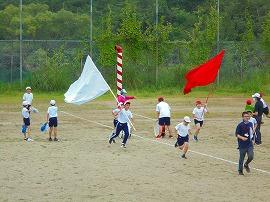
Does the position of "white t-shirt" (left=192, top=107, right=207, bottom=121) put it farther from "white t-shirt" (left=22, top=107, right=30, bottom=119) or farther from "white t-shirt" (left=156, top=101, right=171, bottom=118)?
"white t-shirt" (left=22, top=107, right=30, bottom=119)

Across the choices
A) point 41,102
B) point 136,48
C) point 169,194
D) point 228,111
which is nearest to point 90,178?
point 169,194

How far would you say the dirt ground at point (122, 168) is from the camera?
15422mm

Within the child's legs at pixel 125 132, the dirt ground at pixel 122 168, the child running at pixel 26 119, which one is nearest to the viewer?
the dirt ground at pixel 122 168

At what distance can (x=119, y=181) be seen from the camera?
1697 centimetres

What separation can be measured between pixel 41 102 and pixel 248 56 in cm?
1883

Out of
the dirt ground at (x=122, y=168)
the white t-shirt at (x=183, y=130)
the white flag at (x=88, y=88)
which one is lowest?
the dirt ground at (x=122, y=168)

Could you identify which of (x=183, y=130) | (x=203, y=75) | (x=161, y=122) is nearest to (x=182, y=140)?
(x=183, y=130)

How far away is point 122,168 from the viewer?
18984mm

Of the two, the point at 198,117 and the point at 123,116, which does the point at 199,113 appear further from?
the point at 123,116

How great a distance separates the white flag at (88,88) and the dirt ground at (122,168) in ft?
5.17

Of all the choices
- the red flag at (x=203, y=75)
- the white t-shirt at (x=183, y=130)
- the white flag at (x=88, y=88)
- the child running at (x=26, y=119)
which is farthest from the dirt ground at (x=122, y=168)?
the red flag at (x=203, y=75)

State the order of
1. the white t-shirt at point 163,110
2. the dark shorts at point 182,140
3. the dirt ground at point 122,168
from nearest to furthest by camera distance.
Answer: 1. the dirt ground at point 122,168
2. the dark shorts at point 182,140
3. the white t-shirt at point 163,110

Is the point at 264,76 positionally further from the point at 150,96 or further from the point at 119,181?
the point at 119,181

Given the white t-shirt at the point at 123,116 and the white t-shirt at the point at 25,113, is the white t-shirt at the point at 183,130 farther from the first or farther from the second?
the white t-shirt at the point at 25,113
